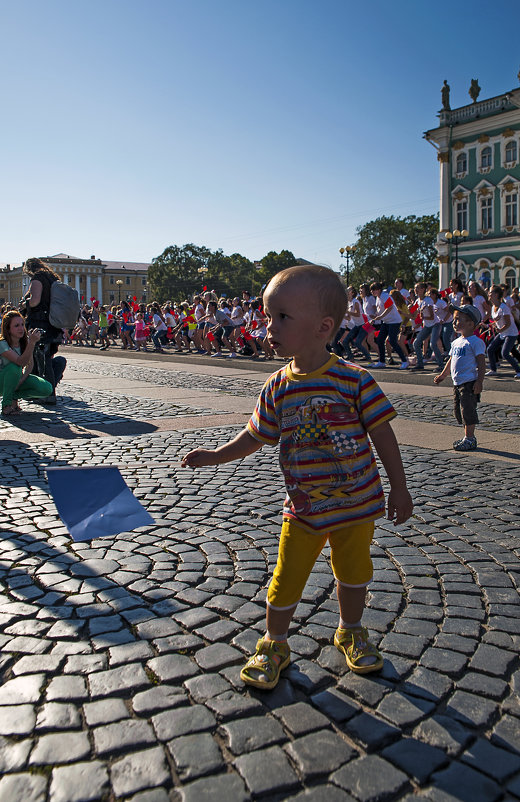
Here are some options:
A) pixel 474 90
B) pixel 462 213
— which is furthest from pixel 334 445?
pixel 474 90

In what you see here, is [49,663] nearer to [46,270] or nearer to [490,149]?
[46,270]

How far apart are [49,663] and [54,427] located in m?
5.33

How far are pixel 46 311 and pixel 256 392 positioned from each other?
362cm

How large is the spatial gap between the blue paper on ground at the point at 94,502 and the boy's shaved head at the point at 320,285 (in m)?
1.35

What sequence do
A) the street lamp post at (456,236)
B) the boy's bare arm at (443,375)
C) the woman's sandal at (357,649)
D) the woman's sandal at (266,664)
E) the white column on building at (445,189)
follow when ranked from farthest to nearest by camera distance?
the white column on building at (445,189)
the street lamp post at (456,236)
the boy's bare arm at (443,375)
the woman's sandal at (357,649)
the woman's sandal at (266,664)

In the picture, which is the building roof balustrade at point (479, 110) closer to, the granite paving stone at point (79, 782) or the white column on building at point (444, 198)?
the white column on building at point (444, 198)

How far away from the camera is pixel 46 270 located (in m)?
8.65

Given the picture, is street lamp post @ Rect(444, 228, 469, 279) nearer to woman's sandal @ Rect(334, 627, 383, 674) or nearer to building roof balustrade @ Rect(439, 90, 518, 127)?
building roof balustrade @ Rect(439, 90, 518, 127)

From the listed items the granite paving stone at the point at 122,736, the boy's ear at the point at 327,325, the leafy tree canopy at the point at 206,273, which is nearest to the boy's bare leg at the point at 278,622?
the granite paving stone at the point at 122,736

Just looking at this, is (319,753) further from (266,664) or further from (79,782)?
(79,782)

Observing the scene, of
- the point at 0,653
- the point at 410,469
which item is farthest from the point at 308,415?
the point at 410,469

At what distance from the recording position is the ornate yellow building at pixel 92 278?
13788 centimetres

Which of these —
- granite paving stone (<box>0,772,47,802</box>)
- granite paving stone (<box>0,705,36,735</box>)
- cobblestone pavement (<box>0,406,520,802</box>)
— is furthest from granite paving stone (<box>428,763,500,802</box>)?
granite paving stone (<box>0,705,36,735</box>)

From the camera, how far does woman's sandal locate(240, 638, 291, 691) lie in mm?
2172
